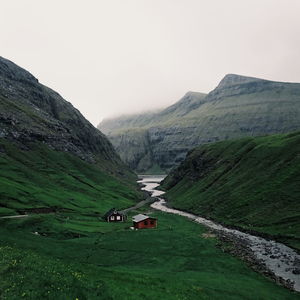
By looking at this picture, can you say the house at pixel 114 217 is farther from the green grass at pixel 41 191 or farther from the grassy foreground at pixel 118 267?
the green grass at pixel 41 191

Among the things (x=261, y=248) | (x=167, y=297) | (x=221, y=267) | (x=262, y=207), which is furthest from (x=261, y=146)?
(x=167, y=297)

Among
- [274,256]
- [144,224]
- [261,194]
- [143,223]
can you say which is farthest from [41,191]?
[274,256]

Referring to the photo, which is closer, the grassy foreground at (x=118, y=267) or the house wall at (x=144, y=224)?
the grassy foreground at (x=118, y=267)

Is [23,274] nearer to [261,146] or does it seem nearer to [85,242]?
[85,242]

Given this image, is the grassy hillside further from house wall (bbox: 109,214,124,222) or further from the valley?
house wall (bbox: 109,214,124,222)

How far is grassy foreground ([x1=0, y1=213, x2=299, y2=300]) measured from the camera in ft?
95.3

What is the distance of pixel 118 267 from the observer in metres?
54.5

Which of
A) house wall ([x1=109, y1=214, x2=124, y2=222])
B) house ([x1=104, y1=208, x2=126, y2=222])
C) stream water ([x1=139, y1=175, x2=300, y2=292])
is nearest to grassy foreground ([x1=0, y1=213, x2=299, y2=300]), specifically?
stream water ([x1=139, y1=175, x2=300, y2=292])

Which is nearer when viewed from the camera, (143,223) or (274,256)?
(274,256)

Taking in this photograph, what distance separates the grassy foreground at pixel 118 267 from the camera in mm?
29047

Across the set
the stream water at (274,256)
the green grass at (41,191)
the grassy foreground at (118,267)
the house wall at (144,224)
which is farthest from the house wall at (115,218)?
the stream water at (274,256)

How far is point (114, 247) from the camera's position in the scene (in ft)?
239

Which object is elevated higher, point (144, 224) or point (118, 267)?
point (118, 267)

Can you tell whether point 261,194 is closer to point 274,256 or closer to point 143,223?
point 143,223
